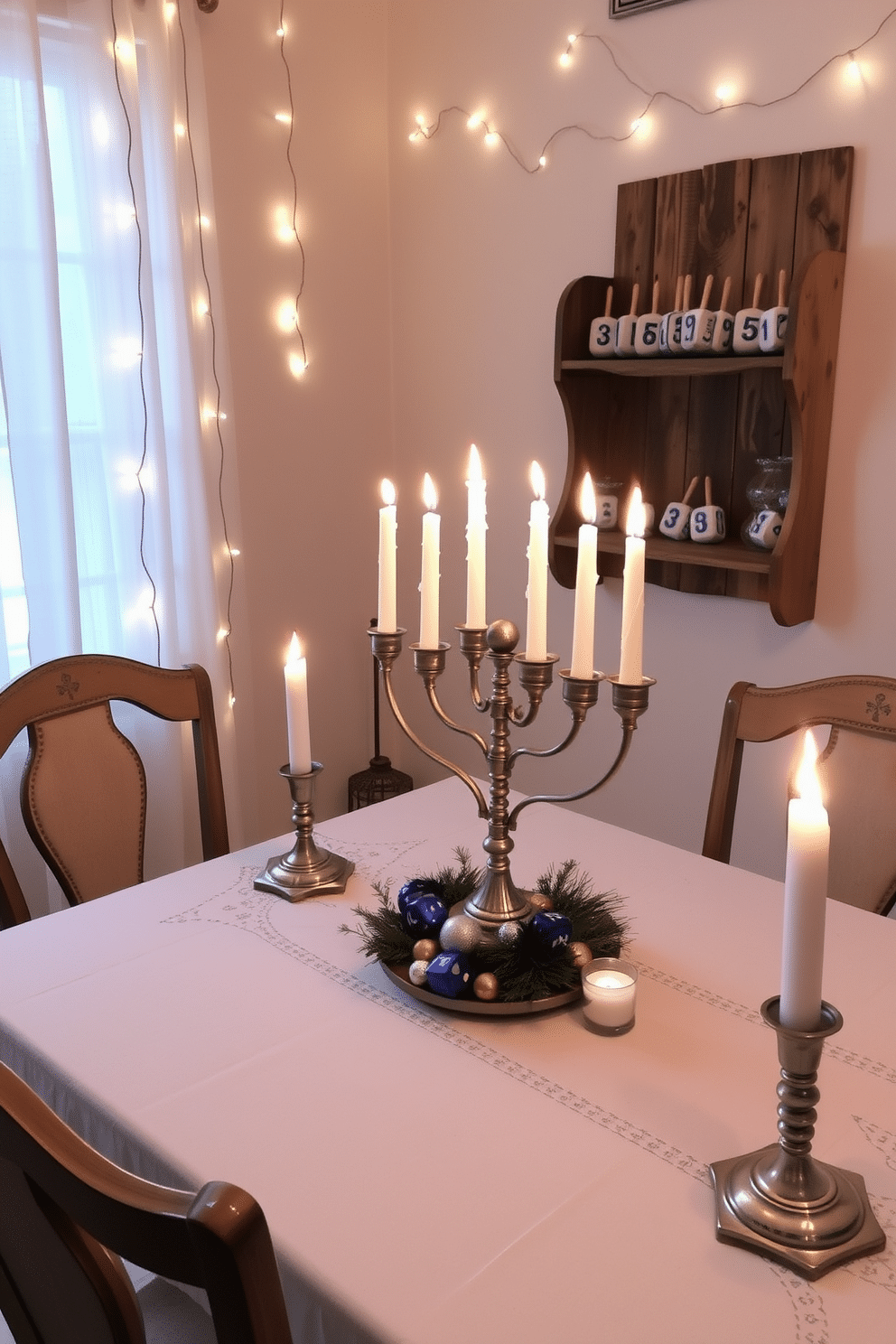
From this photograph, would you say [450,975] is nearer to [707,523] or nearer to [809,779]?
[809,779]

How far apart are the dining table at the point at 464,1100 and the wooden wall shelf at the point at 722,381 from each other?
0.95 m

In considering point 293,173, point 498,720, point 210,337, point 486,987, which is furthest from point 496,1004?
point 293,173

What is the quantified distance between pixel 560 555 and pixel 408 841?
1129 mm

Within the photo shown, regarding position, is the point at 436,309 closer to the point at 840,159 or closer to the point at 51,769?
the point at 840,159

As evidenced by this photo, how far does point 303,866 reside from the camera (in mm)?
1507

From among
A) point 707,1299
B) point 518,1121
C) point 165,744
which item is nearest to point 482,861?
point 518,1121

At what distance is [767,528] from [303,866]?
4.00ft

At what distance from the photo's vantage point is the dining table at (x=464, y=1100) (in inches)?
32.7

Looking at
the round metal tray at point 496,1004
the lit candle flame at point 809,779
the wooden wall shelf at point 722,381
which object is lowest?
the round metal tray at point 496,1004

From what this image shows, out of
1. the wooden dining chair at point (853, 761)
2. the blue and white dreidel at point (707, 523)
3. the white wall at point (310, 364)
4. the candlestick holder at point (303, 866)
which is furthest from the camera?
the white wall at point (310, 364)

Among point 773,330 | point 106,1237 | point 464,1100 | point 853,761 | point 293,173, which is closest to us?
point 106,1237

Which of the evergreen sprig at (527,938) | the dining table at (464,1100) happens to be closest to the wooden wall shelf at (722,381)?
the dining table at (464,1100)

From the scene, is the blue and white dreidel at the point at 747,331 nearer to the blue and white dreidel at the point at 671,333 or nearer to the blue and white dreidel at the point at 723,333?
the blue and white dreidel at the point at 723,333

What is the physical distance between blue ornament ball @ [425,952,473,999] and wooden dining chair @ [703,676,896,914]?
71 centimetres
